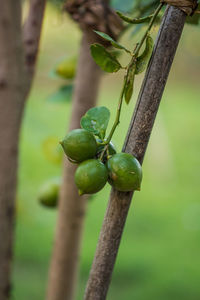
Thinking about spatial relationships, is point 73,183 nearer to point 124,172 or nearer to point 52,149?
point 52,149

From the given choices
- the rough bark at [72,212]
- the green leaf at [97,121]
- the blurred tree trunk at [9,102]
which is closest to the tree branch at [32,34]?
the blurred tree trunk at [9,102]

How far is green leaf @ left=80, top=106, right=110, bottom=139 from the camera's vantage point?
19.9 inches

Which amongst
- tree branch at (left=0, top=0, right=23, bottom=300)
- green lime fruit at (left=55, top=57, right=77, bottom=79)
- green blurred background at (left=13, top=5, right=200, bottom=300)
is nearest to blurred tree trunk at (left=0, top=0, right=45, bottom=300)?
tree branch at (left=0, top=0, right=23, bottom=300)

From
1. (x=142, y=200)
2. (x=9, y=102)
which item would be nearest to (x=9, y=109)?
(x=9, y=102)

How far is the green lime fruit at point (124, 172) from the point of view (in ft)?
1.48

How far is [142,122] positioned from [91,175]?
76 millimetres

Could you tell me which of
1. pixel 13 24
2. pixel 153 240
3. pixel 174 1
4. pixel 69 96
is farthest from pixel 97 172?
pixel 153 240

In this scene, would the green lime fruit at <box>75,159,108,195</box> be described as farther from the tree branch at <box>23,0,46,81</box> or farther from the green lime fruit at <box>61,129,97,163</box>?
the tree branch at <box>23,0,46,81</box>

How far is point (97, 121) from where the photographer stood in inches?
20.1

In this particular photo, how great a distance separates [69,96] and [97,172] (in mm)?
617

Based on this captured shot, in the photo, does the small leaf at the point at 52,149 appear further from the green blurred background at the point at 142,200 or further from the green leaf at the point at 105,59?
the green leaf at the point at 105,59

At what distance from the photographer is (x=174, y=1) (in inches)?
18.1

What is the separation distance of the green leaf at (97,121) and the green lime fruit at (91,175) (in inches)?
1.9

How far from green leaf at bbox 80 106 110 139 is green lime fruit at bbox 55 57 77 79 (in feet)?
1.73
